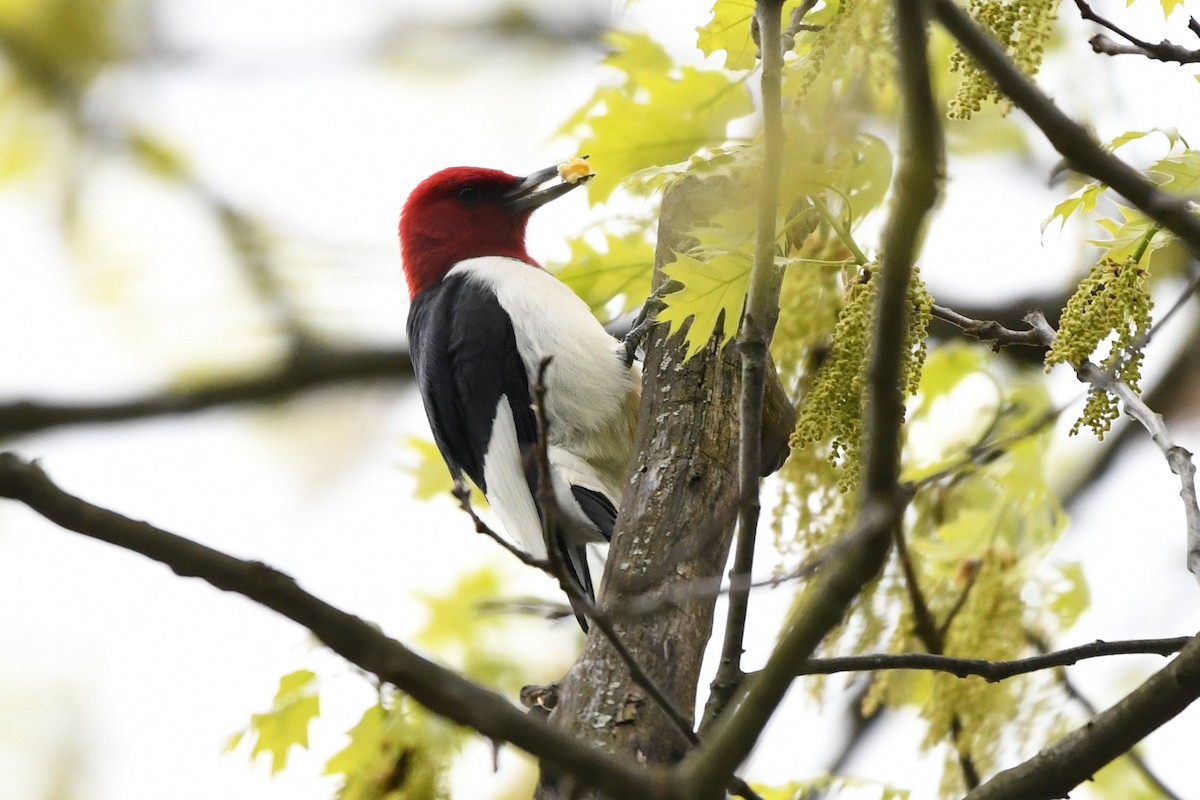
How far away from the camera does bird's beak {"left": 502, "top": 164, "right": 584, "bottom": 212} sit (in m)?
4.77

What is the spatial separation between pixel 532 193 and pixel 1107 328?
125 inches

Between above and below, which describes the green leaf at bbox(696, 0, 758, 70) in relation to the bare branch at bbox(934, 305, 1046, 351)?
above

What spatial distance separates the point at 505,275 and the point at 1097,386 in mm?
2670

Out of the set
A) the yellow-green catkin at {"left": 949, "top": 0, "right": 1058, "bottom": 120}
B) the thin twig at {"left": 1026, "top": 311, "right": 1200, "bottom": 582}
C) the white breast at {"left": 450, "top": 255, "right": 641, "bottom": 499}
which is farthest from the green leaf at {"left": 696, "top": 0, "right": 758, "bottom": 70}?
the white breast at {"left": 450, "top": 255, "right": 641, "bottom": 499}

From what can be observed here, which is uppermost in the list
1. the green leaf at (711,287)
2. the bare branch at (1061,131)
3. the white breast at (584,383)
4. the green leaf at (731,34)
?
the white breast at (584,383)

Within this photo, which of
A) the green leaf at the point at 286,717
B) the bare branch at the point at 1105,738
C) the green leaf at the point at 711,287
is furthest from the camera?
the green leaf at the point at 286,717

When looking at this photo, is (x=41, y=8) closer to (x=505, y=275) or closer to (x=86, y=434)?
(x=86, y=434)

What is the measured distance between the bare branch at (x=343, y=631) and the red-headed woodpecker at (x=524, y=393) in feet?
7.19

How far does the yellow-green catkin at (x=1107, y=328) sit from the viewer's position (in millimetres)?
1881

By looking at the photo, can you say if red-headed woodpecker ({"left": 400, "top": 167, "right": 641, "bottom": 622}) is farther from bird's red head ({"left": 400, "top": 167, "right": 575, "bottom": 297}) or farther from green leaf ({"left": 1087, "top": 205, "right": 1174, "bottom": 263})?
green leaf ({"left": 1087, "top": 205, "right": 1174, "bottom": 263})

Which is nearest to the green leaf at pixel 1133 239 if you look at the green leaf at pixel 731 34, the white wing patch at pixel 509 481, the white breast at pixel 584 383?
the green leaf at pixel 731 34

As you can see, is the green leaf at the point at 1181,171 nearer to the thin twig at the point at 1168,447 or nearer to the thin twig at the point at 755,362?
the thin twig at the point at 1168,447

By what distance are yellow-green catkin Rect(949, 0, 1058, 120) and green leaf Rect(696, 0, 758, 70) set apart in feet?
2.10

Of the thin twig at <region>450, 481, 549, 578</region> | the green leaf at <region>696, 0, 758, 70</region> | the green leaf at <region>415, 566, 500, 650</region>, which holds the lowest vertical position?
the thin twig at <region>450, 481, 549, 578</region>
